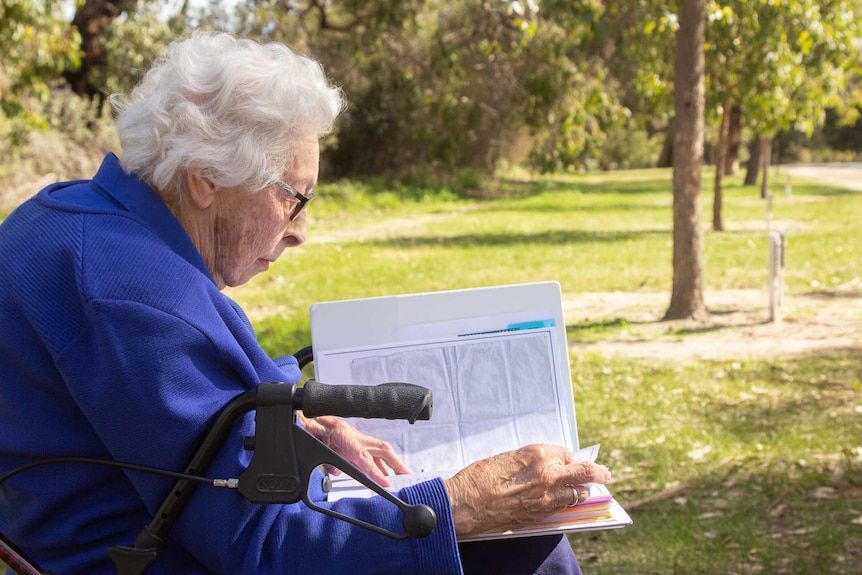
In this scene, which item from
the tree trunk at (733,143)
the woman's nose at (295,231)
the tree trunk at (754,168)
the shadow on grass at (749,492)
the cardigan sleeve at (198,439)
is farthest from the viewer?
the tree trunk at (754,168)

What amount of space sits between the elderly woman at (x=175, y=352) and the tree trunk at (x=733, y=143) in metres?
23.4

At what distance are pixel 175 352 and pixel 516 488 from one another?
66cm

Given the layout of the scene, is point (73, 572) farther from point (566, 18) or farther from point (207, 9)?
point (207, 9)

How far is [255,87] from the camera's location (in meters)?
1.80

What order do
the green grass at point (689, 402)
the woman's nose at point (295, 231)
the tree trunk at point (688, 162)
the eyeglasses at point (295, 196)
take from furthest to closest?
the tree trunk at point (688, 162), the green grass at point (689, 402), the woman's nose at point (295, 231), the eyeglasses at point (295, 196)

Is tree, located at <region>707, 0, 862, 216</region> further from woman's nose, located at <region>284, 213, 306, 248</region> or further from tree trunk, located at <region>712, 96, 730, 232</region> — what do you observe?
woman's nose, located at <region>284, 213, 306, 248</region>

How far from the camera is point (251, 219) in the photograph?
6.38 ft

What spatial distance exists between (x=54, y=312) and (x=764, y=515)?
340cm

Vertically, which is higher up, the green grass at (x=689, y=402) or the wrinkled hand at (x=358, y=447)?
the wrinkled hand at (x=358, y=447)

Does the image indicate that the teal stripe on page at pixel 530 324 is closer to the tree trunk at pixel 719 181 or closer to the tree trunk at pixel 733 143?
the tree trunk at pixel 719 181

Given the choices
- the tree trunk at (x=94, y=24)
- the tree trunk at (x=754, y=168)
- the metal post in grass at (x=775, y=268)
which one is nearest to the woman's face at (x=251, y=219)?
the metal post in grass at (x=775, y=268)

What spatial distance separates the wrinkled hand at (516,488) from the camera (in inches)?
68.7

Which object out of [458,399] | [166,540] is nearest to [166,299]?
[166,540]

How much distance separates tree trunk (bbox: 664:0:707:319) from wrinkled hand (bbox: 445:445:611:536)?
656cm
